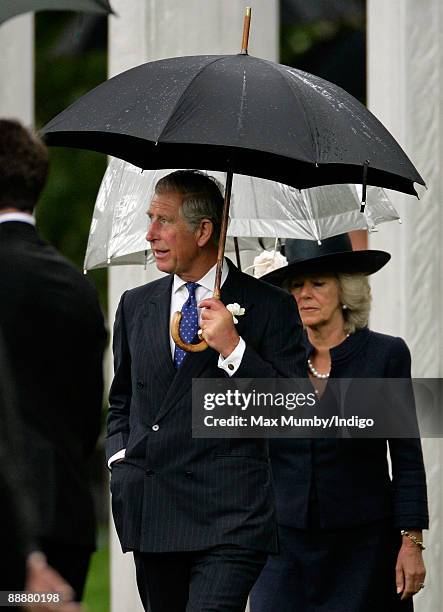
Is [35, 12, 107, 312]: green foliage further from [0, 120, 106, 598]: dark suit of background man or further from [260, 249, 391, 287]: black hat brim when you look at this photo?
[0, 120, 106, 598]: dark suit of background man

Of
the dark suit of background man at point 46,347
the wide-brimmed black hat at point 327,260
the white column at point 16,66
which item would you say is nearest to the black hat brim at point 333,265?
the wide-brimmed black hat at point 327,260

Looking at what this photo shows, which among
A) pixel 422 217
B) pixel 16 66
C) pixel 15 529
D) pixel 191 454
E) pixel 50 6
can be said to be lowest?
pixel 15 529

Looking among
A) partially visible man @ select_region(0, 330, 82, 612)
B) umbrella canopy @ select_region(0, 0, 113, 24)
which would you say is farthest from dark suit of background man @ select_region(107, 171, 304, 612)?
partially visible man @ select_region(0, 330, 82, 612)

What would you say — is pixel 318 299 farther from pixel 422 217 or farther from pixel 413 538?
pixel 422 217

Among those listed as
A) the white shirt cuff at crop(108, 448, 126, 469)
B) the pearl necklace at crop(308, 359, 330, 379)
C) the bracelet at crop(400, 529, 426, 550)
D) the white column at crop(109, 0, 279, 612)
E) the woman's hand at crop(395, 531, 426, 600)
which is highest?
the white column at crop(109, 0, 279, 612)

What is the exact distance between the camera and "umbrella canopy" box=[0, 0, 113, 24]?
5.41 metres

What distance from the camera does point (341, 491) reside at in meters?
6.84

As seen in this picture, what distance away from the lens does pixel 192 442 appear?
19.5 feet

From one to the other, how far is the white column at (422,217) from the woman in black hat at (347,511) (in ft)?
4.89

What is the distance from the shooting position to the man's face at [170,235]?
6.06 meters

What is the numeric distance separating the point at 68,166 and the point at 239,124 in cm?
811

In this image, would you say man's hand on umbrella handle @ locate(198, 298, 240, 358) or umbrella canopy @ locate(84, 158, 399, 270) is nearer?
man's hand on umbrella handle @ locate(198, 298, 240, 358)

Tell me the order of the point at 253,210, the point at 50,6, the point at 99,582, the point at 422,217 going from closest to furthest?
the point at 50,6 → the point at 253,210 → the point at 422,217 → the point at 99,582

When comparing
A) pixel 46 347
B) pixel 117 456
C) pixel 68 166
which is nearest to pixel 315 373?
pixel 117 456
